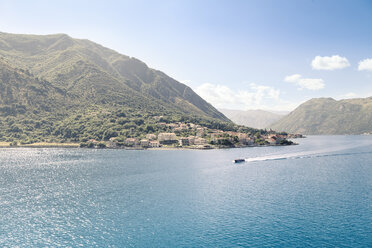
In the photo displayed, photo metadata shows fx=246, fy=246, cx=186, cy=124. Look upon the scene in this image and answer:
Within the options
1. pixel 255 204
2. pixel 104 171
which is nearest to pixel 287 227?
pixel 255 204

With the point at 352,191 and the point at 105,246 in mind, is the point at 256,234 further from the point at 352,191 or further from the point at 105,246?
the point at 352,191

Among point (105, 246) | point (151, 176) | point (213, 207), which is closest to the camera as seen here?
point (105, 246)

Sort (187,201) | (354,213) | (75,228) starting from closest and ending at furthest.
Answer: (75,228) < (354,213) < (187,201)

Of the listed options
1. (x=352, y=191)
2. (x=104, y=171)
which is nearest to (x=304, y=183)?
(x=352, y=191)

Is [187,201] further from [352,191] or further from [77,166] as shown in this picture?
→ [77,166]

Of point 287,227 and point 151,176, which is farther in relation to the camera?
point 151,176

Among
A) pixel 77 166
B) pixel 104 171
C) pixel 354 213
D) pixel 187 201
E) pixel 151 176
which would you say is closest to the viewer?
pixel 354 213
